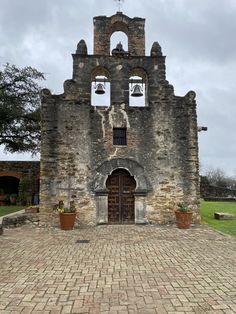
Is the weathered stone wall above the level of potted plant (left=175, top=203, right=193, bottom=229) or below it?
above

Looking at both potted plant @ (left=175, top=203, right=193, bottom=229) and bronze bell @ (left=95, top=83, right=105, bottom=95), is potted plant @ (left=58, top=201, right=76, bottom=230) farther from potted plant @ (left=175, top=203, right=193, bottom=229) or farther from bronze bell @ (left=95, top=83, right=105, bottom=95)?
bronze bell @ (left=95, top=83, right=105, bottom=95)

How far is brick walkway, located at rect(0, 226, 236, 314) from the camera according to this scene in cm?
445

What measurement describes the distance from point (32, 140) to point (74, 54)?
812cm

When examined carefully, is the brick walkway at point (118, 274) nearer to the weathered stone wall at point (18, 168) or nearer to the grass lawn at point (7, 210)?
the grass lawn at point (7, 210)

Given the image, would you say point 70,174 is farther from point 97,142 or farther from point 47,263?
point 47,263

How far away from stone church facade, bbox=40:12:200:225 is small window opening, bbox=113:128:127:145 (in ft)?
0.07

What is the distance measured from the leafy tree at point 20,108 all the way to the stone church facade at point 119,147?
20.4 feet

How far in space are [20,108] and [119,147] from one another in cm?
808

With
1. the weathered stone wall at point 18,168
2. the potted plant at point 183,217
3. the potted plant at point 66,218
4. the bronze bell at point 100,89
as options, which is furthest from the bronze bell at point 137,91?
the weathered stone wall at point 18,168

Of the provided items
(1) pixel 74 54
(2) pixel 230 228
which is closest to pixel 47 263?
(2) pixel 230 228

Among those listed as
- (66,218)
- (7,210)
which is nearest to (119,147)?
(66,218)

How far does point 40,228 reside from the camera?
460 inches

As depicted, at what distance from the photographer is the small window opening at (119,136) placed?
42.2ft

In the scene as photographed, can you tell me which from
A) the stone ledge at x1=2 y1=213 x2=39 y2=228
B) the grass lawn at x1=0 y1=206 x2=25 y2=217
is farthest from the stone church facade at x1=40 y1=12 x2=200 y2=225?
the grass lawn at x1=0 y1=206 x2=25 y2=217
